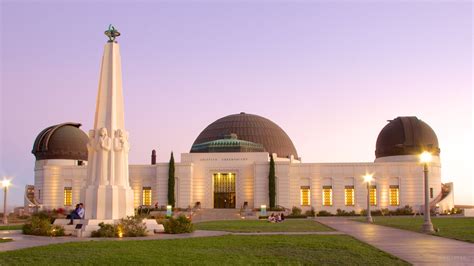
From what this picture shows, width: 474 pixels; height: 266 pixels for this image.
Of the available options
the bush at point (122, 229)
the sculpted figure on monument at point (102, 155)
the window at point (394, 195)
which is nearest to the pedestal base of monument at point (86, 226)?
the bush at point (122, 229)

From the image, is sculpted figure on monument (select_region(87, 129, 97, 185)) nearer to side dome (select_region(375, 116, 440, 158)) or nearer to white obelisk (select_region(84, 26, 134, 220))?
white obelisk (select_region(84, 26, 134, 220))

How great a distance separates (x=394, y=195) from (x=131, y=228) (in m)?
43.6

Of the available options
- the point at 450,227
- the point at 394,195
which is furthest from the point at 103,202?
the point at 394,195

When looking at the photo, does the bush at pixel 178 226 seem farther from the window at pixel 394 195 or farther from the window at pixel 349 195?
the window at pixel 394 195

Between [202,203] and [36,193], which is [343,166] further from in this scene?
[36,193]

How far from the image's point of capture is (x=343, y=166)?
199 ft

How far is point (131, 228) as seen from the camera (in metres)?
22.6

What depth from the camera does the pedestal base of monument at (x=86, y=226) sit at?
22844mm

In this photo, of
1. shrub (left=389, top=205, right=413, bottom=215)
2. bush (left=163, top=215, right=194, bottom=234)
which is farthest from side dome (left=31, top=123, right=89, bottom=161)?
bush (left=163, top=215, right=194, bottom=234)

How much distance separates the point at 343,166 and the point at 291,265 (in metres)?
47.9

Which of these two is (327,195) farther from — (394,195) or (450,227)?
(450,227)

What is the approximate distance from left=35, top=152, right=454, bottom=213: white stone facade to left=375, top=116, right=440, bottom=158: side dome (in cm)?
313

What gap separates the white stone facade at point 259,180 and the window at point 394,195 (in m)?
0.30

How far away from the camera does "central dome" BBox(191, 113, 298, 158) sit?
74.1 m
